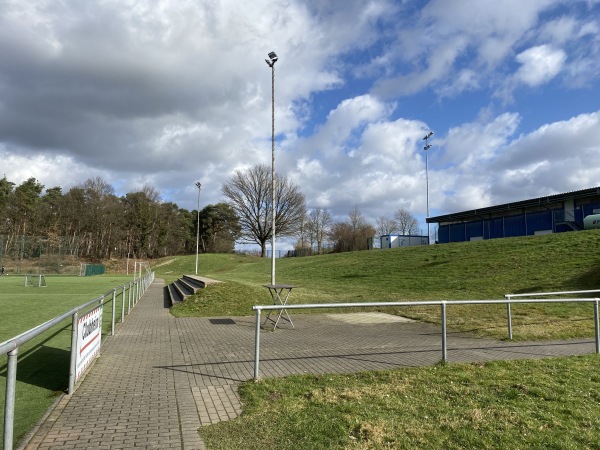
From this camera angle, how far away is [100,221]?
66.9m

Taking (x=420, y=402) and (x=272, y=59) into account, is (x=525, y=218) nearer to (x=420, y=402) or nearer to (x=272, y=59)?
(x=272, y=59)

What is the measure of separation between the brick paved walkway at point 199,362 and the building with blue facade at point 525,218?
37767mm

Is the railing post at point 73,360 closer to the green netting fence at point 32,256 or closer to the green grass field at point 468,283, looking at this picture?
the green grass field at point 468,283

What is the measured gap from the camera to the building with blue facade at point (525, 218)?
41.3 metres

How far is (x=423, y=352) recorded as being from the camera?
7270 millimetres

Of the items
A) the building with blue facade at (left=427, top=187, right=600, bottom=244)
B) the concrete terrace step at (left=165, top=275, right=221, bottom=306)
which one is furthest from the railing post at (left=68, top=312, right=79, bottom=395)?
the building with blue facade at (left=427, top=187, right=600, bottom=244)

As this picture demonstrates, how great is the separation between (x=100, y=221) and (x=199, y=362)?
66.7m

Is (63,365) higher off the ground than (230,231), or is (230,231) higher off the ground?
(230,231)

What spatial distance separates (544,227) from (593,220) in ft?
27.3

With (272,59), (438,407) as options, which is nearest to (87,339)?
(438,407)

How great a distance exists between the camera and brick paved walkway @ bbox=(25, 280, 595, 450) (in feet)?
13.1

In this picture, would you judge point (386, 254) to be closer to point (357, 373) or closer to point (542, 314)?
point (542, 314)

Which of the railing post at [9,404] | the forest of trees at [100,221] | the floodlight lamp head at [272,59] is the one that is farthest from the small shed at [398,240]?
the railing post at [9,404]

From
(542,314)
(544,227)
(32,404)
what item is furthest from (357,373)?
(544,227)
